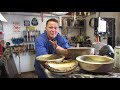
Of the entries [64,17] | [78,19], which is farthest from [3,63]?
[78,19]

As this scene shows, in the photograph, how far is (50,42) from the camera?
1608 millimetres

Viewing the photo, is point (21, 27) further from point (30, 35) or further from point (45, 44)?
point (45, 44)

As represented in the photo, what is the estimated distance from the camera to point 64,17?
5.44ft

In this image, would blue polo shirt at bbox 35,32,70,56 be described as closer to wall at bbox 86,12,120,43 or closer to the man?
the man

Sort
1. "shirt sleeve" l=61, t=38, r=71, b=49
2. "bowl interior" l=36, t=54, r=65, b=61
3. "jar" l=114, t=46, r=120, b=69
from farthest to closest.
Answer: "shirt sleeve" l=61, t=38, r=71, b=49, "bowl interior" l=36, t=54, r=65, b=61, "jar" l=114, t=46, r=120, b=69

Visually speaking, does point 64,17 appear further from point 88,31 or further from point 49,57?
point 49,57

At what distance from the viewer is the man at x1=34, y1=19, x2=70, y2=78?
157 cm

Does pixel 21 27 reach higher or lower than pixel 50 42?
higher

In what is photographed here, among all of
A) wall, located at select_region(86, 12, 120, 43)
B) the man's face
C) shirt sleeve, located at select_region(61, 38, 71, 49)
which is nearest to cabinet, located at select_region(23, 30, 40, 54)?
the man's face

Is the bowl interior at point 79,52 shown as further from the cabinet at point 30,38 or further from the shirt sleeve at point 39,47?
the cabinet at point 30,38

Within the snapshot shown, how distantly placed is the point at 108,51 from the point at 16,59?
961 millimetres

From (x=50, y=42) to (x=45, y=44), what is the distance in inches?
2.2

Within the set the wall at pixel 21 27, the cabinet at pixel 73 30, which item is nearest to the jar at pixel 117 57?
the cabinet at pixel 73 30

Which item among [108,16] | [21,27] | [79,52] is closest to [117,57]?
[79,52]
